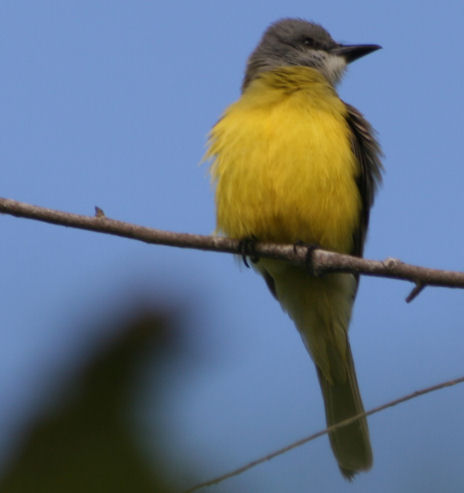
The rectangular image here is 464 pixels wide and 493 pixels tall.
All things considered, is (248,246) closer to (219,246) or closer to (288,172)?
(219,246)

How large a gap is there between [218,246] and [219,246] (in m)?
0.02

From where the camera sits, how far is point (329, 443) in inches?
234

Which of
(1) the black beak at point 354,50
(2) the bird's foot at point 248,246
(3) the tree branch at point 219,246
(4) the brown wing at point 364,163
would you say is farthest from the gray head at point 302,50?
(3) the tree branch at point 219,246

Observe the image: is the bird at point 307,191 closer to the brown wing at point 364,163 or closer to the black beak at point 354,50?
A: the brown wing at point 364,163

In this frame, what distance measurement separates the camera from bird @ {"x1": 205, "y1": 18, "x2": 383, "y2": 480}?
5.40 m

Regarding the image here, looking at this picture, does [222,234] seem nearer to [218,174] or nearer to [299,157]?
[218,174]

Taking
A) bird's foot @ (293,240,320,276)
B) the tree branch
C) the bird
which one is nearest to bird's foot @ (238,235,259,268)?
the bird

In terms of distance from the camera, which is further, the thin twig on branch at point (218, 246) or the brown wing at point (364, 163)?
the brown wing at point (364, 163)

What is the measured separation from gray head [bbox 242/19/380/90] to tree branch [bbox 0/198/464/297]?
1.93m

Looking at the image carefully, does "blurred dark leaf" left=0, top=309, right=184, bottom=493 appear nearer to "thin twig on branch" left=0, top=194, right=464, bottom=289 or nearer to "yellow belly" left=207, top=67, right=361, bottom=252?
"thin twig on branch" left=0, top=194, right=464, bottom=289

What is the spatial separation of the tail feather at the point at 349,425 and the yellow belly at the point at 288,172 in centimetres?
103

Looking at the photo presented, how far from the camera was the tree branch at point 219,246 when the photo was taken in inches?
156

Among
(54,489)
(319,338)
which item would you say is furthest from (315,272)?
(54,489)

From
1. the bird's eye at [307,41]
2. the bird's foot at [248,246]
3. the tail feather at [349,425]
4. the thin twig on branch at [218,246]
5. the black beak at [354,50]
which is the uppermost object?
the bird's eye at [307,41]
